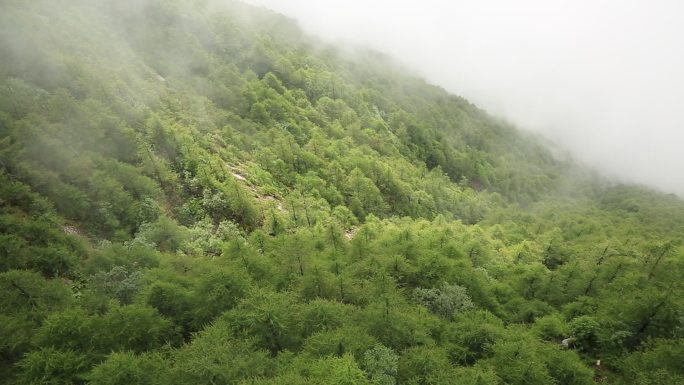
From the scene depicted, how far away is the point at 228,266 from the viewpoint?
47812 millimetres

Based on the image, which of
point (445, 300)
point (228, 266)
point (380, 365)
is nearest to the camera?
point (380, 365)

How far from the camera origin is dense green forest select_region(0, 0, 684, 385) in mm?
34625

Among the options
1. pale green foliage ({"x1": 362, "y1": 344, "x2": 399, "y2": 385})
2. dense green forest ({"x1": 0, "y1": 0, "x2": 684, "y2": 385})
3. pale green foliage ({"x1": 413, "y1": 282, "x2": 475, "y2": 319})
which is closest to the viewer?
pale green foliage ({"x1": 362, "y1": 344, "x2": 399, "y2": 385})

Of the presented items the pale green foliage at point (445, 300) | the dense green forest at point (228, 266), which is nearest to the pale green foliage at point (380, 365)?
the dense green forest at point (228, 266)

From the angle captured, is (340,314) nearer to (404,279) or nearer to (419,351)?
(419,351)

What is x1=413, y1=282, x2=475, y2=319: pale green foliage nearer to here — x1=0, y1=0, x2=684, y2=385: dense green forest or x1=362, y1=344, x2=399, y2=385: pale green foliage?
x1=0, y1=0, x2=684, y2=385: dense green forest

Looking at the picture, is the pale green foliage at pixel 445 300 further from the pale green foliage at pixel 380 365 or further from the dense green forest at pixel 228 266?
the pale green foliage at pixel 380 365

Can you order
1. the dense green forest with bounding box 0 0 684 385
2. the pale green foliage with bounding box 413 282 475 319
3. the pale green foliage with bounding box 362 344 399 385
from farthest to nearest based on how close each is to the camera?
the pale green foliage with bounding box 413 282 475 319 < the dense green forest with bounding box 0 0 684 385 < the pale green foliage with bounding box 362 344 399 385

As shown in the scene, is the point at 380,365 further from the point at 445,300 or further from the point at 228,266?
the point at 228,266

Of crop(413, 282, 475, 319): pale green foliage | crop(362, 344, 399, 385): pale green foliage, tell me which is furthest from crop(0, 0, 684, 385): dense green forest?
crop(413, 282, 475, 319): pale green foliage

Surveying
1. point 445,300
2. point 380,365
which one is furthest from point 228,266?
point 445,300

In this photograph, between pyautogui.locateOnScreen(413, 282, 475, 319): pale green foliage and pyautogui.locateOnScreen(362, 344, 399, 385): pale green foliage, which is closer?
pyautogui.locateOnScreen(362, 344, 399, 385): pale green foliage

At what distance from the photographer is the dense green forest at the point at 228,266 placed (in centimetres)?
3462

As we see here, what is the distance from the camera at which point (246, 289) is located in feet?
144
